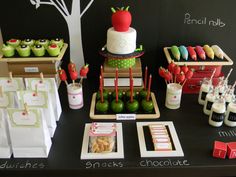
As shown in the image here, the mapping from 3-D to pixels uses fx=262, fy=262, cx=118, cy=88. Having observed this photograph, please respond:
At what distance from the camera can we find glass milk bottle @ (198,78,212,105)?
1232mm

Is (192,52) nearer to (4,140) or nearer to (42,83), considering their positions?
(42,83)

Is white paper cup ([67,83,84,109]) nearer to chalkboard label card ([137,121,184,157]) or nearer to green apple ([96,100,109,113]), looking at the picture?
green apple ([96,100,109,113])

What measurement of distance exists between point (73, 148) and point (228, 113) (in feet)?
2.14

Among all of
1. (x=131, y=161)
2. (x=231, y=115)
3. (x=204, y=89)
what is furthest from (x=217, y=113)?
(x=131, y=161)

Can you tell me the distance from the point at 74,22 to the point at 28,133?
28.9 inches

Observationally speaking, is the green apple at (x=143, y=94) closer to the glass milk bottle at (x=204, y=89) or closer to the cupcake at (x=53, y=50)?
the glass milk bottle at (x=204, y=89)

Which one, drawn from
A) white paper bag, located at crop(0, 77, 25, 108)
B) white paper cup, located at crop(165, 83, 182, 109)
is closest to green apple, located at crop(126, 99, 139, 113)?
white paper cup, located at crop(165, 83, 182, 109)

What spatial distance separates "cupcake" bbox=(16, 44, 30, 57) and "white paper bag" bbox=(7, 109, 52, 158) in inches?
18.8

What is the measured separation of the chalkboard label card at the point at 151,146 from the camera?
97 cm

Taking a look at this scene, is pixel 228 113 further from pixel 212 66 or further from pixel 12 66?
pixel 12 66

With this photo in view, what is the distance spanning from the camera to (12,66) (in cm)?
132

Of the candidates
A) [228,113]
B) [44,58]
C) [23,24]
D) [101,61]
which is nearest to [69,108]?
[44,58]

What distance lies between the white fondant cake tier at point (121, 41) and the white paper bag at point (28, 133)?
528 mm

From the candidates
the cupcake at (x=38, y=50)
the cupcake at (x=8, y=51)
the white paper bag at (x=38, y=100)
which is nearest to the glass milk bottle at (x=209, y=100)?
the white paper bag at (x=38, y=100)
